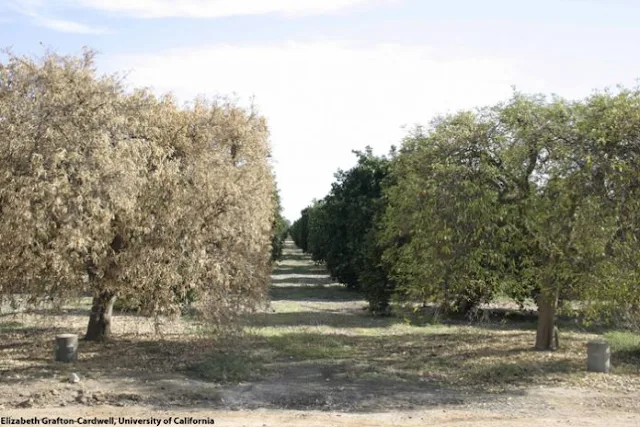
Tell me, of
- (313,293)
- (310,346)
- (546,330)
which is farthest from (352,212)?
(546,330)

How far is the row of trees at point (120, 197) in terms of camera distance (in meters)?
13.2

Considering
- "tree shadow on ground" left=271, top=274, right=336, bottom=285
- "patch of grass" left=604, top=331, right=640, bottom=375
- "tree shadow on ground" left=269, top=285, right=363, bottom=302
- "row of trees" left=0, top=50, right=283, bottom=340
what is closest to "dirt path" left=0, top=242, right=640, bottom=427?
"patch of grass" left=604, top=331, right=640, bottom=375

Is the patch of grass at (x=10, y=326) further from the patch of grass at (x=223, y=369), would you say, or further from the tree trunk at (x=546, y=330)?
the tree trunk at (x=546, y=330)

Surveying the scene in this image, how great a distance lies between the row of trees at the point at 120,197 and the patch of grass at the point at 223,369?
1379 millimetres

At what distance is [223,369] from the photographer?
48.6 ft

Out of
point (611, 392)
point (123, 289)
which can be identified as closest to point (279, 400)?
point (123, 289)

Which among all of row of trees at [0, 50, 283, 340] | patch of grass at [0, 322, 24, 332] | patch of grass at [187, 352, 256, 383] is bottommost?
patch of grass at [0, 322, 24, 332]

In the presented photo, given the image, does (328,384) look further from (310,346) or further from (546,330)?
(546,330)

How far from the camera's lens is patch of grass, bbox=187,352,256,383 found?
1443cm

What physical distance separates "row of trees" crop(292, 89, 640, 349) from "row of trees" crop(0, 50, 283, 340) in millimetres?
4576

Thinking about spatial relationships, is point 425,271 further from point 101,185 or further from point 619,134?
point 101,185

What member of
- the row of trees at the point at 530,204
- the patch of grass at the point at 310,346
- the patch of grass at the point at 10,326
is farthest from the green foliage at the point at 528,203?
the patch of grass at the point at 10,326

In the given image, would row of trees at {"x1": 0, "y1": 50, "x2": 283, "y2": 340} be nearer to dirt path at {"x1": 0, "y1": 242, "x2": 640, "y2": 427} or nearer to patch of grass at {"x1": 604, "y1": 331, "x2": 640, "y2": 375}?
dirt path at {"x1": 0, "y1": 242, "x2": 640, "y2": 427}

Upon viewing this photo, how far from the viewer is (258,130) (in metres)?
21.0
